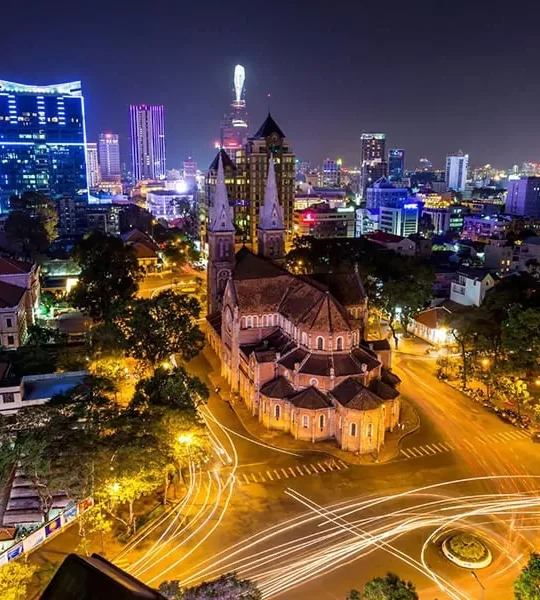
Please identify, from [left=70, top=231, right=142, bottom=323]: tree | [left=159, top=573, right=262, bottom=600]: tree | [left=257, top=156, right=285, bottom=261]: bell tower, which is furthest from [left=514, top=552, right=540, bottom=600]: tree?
[left=257, top=156, right=285, bottom=261]: bell tower

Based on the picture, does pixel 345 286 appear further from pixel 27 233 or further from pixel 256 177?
pixel 27 233

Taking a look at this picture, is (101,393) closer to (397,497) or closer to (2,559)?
(2,559)

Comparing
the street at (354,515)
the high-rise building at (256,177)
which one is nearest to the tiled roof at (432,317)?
the street at (354,515)

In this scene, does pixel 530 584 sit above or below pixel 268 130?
below

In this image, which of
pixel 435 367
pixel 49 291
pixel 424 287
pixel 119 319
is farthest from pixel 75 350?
pixel 424 287

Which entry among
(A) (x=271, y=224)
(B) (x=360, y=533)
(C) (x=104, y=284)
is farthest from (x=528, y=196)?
(B) (x=360, y=533)

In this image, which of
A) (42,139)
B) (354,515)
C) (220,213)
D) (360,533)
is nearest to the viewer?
(360,533)

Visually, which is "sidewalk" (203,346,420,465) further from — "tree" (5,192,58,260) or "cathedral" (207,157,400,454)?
"tree" (5,192,58,260)
